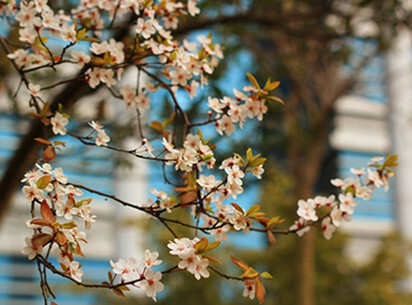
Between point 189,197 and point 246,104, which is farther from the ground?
point 246,104

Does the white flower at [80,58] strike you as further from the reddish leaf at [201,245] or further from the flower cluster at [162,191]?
the reddish leaf at [201,245]

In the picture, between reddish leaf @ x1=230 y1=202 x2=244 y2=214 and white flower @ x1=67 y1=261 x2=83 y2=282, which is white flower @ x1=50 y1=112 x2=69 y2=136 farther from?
reddish leaf @ x1=230 y1=202 x2=244 y2=214

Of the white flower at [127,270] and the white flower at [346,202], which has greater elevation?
the white flower at [346,202]

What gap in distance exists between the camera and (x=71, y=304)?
1916cm

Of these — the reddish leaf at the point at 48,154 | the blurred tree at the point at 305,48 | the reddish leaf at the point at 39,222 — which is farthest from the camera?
the blurred tree at the point at 305,48

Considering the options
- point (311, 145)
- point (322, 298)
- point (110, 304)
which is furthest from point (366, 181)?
point (110, 304)

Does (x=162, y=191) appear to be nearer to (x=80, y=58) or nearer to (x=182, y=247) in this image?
(x=182, y=247)

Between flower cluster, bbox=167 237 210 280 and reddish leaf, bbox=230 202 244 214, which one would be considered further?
reddish leaf, bbox=230 202 244 214

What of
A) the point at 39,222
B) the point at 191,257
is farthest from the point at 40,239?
the point at 191,257

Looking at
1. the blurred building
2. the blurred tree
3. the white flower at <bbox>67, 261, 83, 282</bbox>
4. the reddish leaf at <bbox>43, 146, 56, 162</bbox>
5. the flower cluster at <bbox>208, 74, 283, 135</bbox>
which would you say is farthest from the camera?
the blurred building

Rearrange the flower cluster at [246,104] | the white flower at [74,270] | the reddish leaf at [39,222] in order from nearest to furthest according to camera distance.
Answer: the reddish leaf at [39,222] → the white flower at [74,270] → the flower cluster at [246,104]

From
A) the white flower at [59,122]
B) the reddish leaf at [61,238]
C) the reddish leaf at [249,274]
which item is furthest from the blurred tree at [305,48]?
the reddish leaf at [61,238]

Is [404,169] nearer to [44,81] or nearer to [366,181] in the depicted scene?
[44,81]

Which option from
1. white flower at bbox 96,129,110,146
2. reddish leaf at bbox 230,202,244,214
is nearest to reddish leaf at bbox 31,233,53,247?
white flower at bbox 96,129,110,146
